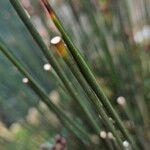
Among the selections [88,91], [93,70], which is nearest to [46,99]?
[88,91]

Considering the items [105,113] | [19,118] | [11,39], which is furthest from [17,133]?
[105,113]

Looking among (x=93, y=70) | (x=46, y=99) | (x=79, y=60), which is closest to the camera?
(x=79, y=60)

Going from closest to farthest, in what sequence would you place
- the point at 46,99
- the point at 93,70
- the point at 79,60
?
the point at 79,60 < the point at 46,99 < the point at 93,70

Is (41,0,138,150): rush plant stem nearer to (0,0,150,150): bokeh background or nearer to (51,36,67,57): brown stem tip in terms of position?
(51,36,67,57): brown stem tip

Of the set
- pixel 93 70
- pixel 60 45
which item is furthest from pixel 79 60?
pixel 93 70

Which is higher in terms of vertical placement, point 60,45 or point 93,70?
point 93,70

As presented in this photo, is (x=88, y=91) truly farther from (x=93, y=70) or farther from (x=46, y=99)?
(x=93, y=70)

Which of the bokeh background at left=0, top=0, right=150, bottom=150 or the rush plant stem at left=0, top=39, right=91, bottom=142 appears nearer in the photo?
the rush plant stem at left=0, top=39, right=91, bottom=142

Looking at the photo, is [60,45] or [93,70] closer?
[60,45]

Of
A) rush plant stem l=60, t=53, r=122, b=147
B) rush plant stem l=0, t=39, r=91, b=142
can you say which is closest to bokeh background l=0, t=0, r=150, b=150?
rush plant stem l=0, t=39, r=91, b=142
